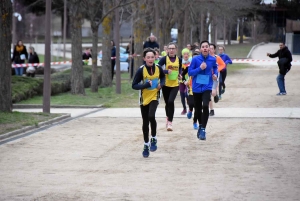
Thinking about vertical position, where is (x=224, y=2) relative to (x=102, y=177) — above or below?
above

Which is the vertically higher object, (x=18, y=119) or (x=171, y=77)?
(x=171, y=77)

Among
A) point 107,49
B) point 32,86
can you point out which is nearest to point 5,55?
point 32,86

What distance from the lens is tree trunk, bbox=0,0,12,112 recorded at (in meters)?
18.8

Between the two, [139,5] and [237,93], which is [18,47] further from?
[237,93]

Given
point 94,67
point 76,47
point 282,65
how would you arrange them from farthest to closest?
point 94,67, point 282,65, point 76,47

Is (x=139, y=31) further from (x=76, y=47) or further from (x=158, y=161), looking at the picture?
(x=158, y=161)

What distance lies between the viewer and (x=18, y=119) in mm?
17922

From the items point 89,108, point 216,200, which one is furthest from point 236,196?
point 89,108

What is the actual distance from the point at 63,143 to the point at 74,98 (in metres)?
10.5

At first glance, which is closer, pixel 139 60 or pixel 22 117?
pixel 22 117

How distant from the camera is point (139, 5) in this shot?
34.0 meters

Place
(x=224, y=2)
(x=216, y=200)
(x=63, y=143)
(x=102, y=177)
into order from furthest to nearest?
(x=224, y=2), (x=63, y=143), (x=102, y=177), (x=216, y=200)

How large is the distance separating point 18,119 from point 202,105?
5.03 m

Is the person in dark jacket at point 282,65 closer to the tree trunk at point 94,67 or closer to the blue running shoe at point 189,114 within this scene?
the tree trunk at point 94,67
